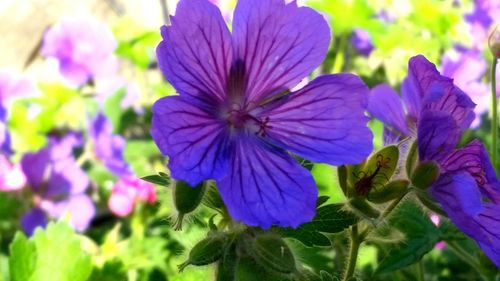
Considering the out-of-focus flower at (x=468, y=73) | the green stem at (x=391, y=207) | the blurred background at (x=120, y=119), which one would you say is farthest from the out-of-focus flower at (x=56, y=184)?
the green stem at (x=391, y=207)

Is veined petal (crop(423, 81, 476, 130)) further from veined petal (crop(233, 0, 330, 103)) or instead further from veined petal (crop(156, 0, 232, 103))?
veined petal (crop(156, 0, 232, 103))

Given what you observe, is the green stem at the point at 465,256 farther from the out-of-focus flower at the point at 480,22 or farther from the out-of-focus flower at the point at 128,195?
the out-of-focus flower at the point at 480,22

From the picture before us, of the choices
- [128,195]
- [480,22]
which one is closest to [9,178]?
[128,195]

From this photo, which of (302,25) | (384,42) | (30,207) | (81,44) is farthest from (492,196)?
(81,44)

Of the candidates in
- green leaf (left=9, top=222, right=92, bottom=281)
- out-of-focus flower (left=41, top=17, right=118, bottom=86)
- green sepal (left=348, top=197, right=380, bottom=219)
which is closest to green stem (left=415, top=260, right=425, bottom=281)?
green sepal (left=348, top=197, right=380, bottom=219)

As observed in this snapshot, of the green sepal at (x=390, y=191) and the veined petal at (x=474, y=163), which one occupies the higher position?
the veined petal at (x=474, y=163)

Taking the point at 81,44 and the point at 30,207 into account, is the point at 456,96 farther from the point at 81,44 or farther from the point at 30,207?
the point at 81,44
